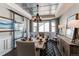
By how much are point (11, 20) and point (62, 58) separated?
189 inches

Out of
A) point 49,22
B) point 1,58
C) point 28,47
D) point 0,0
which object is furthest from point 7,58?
point 49,22

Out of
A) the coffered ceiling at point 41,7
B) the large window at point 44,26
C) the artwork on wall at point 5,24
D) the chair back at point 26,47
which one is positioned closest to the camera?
the chair back at point 26,47

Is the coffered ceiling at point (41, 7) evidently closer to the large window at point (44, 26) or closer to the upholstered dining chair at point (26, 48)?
the large window at point (44, 26)

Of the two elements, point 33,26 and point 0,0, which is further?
point 33,26

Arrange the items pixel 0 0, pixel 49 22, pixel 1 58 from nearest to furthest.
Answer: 1. pixel 1 58
2. pixel 0 0
3. pixel 49 22

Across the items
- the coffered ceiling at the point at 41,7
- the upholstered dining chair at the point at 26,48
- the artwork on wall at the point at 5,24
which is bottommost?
the upholstered dining chair at the point at 26,48

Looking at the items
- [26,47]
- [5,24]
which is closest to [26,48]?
[26,47]

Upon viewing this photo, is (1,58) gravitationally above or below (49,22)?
below

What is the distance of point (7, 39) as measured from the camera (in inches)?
209

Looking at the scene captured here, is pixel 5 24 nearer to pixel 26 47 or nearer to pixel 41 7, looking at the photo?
pixel 26 47

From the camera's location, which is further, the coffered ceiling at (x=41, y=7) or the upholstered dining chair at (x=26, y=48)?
the coffered ceiling at (x=41, y=7)

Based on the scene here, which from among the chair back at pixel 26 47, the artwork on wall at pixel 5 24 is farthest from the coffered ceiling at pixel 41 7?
the chair back at pixel 26 47

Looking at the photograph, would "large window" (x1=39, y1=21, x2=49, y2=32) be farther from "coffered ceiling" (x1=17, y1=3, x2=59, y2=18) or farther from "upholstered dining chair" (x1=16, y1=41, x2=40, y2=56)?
"upholstered dining chair" (x1=16, y1=41, x2=40, y2=56)

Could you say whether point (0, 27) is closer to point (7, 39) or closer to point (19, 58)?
point (7, 39)
